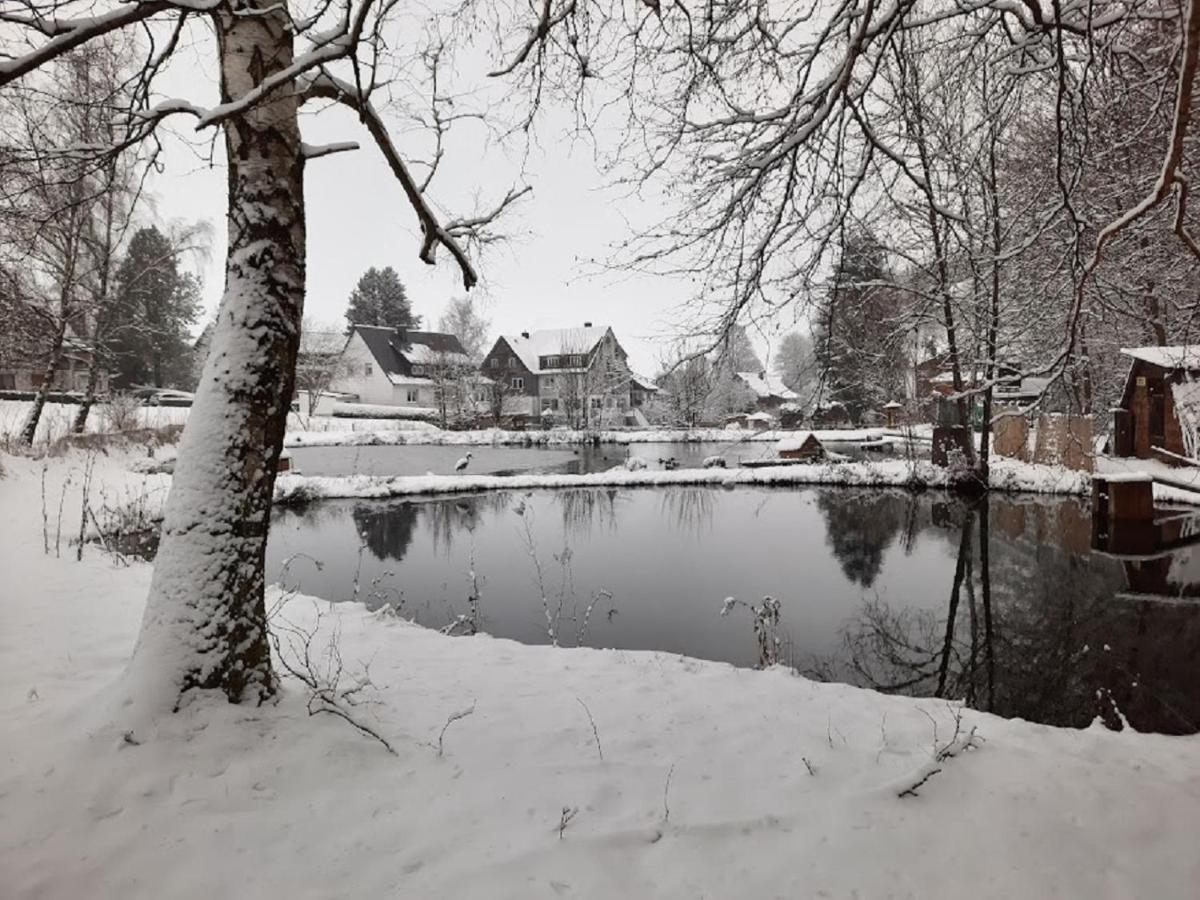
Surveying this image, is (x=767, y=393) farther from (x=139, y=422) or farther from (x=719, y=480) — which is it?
(x=139, y=422)

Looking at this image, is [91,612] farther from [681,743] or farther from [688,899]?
[688,899]

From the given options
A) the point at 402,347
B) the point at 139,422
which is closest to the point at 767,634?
the point at 139,422

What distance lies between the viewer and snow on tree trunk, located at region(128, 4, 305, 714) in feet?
9.58

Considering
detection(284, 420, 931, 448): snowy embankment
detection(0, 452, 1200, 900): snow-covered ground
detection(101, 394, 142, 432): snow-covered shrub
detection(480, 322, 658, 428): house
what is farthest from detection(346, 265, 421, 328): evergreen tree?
detection(0, 452, 1200, 900): snow-covered ground

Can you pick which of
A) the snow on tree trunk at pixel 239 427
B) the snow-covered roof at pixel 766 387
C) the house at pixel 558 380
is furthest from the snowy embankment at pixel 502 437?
the snow on tree trunk at pixel 239 427

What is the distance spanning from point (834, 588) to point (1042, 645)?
280cm

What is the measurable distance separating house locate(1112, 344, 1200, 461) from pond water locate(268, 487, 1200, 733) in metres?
2.87

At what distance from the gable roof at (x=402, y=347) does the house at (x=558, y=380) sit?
13.7ft

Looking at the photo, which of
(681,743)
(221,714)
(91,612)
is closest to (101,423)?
(91,612)

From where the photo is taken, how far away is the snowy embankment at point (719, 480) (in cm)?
1620

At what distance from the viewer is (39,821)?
218 cm

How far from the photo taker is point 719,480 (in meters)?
19.8

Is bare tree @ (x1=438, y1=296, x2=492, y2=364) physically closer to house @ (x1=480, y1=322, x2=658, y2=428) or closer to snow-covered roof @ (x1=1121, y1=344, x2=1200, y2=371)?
house @ (x1=480, y1=322, x2=658, y2=428)

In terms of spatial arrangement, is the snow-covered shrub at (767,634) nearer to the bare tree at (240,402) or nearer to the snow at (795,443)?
the bare tree at (240,402)
